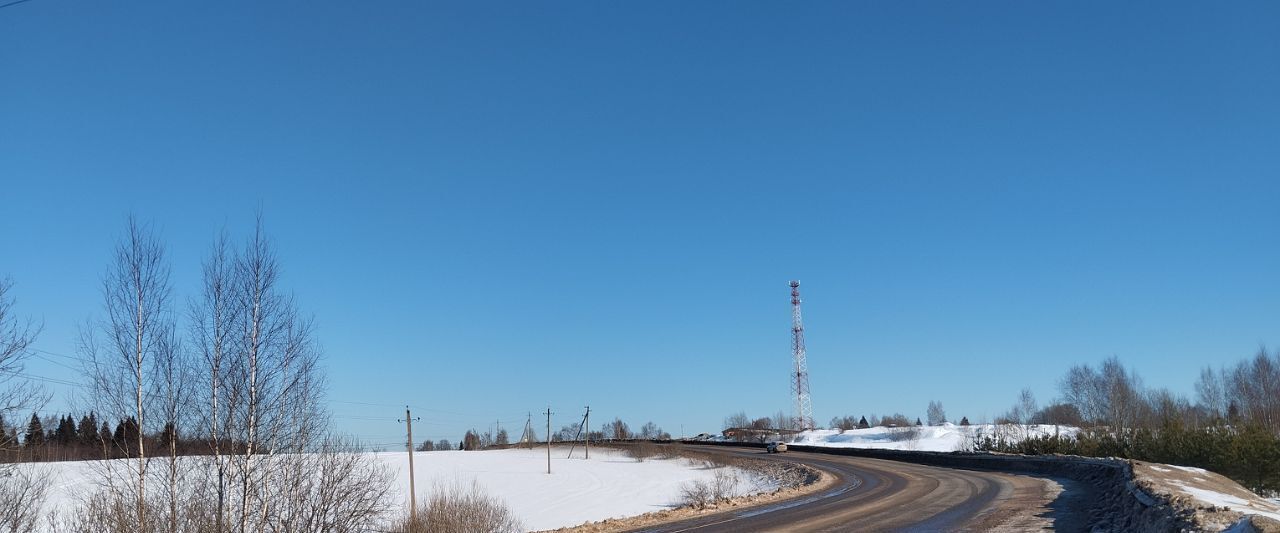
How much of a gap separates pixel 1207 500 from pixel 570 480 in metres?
56.0

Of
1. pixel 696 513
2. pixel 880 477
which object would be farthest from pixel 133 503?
pixel 880 477

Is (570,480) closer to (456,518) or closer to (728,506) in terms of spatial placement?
(728,506)

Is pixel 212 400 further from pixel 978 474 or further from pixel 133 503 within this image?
pixel 978 474

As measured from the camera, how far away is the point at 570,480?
6950cm

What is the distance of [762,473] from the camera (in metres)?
57.6

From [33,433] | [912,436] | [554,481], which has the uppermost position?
[33,433]

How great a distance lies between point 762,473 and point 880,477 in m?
16.9

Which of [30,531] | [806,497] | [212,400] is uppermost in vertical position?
[212,400]

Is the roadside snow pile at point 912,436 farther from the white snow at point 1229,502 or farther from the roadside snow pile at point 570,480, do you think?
the white snow at point 1229,502

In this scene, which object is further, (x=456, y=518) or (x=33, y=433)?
(x=33, y=433)

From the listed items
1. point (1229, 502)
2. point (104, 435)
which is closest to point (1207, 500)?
point (1229, 502)

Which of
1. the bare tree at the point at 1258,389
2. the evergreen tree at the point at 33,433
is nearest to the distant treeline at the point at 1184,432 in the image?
the bare tree at the point at 1258,389

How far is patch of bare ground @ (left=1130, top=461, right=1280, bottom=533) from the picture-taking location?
1306 cm

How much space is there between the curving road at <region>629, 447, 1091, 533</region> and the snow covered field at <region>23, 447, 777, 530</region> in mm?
12774
